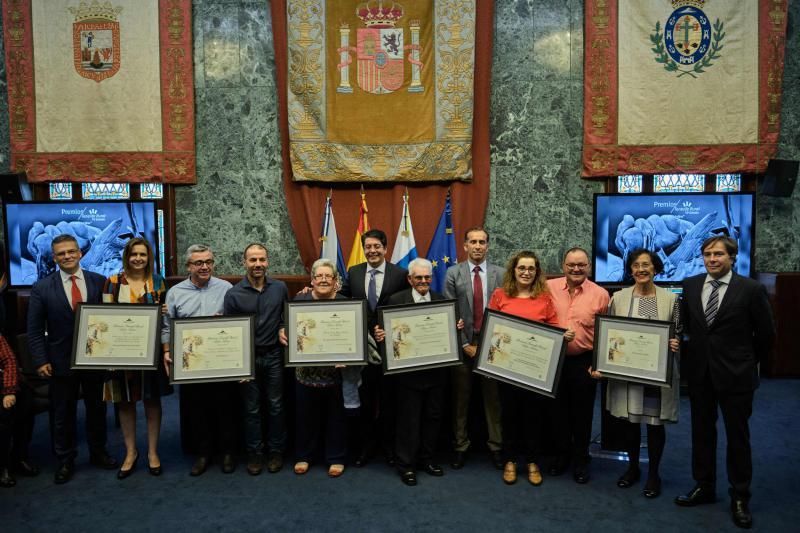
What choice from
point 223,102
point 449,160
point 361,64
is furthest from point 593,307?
point 223,102

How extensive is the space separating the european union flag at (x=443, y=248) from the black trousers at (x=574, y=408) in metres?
2.68

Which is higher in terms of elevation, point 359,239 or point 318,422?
point 359,239

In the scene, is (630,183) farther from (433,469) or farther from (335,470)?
(335,470)

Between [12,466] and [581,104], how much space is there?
20.6 ft

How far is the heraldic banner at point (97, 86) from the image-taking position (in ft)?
20.9

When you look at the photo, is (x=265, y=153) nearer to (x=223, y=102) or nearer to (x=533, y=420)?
(x=223, y=102)

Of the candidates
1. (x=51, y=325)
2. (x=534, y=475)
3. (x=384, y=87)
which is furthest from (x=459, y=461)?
(x=384, y=87)

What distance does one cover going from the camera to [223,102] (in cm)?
652

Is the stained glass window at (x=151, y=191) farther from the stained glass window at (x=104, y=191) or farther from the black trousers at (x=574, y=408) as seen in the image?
the black trousers at (x=574, y=408)

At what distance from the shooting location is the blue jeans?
374 cm

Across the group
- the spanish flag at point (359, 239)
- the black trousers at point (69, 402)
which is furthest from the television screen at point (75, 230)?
the black trousers at point (69, 402)

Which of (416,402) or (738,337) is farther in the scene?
(416,402)

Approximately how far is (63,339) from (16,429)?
0.75 metres

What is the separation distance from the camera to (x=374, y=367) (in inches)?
155
